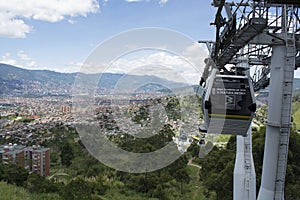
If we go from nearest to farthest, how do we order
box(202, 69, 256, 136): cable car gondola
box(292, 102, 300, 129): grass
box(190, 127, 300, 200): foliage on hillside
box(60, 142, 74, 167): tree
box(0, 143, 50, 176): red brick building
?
box(202, 69, 256, 136): cable car gondola
box(190, 127, 300, 200): foliage on hillside
box(60, 142, 74, 167): tree
box(0, 143, 50, 176): red brick building
box(292, 102, 300, 129): grass

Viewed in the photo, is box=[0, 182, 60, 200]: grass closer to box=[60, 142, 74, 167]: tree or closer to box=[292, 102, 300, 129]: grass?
box=[60, 142, 74, 167]: tree

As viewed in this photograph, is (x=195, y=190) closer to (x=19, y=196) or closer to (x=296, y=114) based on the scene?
(x=19, y=196)

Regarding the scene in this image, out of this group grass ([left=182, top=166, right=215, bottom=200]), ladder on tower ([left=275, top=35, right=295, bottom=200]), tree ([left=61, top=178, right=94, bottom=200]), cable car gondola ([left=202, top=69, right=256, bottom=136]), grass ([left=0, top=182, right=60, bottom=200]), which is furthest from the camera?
grass ([left=182, top=166, right=215, bottom=200])

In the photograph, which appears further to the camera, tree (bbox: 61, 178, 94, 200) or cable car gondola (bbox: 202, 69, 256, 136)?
tree (bbox: 61, 178, 94, 200)

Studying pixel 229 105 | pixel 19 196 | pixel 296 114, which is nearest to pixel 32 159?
pixel 19 196

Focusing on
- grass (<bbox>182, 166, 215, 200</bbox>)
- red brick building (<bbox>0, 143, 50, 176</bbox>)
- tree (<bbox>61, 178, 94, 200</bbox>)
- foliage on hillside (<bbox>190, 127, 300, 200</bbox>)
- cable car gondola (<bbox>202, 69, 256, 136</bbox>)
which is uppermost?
cable car gondola (<bbox>202, 69, 256, 136</bbox>)

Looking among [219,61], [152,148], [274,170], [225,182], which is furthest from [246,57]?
[152,148]

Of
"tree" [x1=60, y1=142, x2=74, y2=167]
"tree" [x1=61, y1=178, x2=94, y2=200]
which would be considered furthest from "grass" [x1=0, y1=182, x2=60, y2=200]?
"tree" [x1=60, y1=142, x2=74, y2=167]
